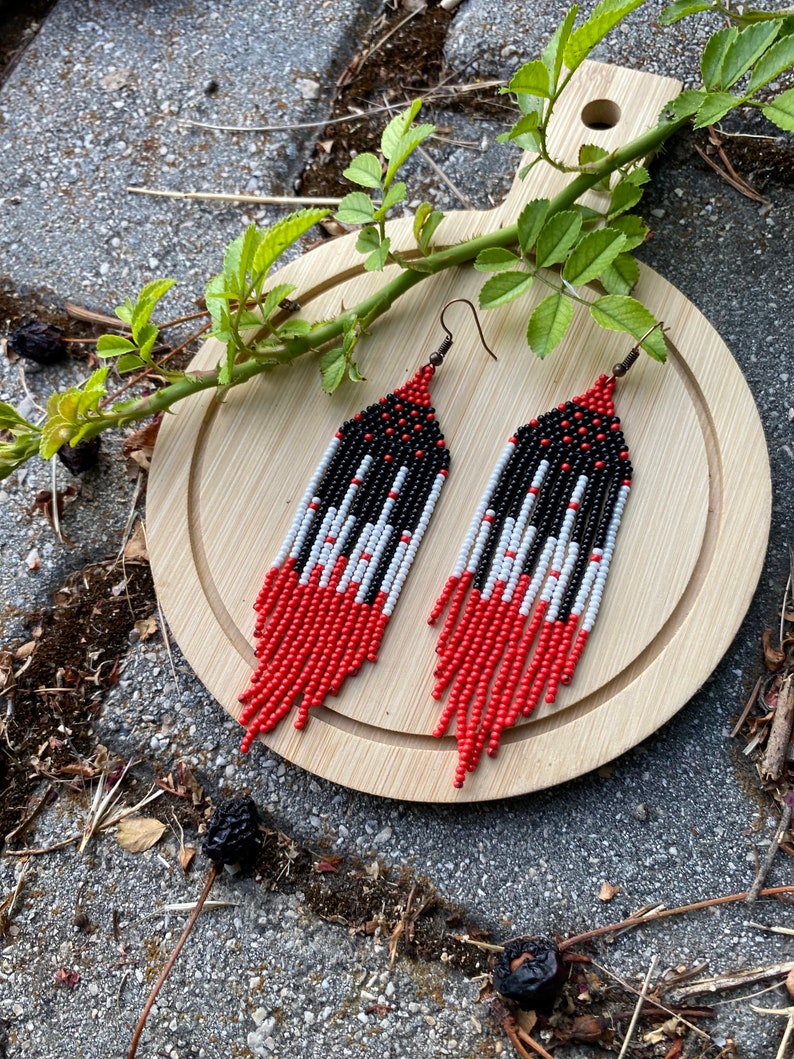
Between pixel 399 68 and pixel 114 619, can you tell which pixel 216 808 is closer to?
pixel 114 619

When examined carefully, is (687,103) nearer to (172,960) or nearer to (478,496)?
(478,496)

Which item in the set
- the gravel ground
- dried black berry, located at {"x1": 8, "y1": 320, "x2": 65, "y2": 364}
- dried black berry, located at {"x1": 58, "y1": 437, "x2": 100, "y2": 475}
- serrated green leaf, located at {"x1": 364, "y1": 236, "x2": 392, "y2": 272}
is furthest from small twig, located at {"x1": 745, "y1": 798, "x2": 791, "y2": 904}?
dried black berry, located at {"x1": 8, "y1": 320, "x2": 65, "y2": 364}

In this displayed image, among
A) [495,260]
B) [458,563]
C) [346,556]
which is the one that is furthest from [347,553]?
[495,260]

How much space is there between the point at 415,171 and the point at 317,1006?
4.06ft

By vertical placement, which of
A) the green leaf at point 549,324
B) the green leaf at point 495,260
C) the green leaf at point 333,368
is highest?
the green leaf at point 495,260

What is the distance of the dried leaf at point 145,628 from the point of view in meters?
1.27

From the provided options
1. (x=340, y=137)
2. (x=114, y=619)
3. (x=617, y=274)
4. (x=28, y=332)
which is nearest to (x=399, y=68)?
(x=340, y=137)

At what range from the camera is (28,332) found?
53.4 inches

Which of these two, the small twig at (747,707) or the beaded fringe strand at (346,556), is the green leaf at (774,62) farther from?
the small twig at (747,707)

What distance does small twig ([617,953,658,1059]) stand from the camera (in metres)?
1.02

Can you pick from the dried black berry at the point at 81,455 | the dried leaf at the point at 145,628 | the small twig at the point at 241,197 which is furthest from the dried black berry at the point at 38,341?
the dried leaf at the point at 145,628

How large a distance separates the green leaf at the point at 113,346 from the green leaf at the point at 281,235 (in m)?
0.21

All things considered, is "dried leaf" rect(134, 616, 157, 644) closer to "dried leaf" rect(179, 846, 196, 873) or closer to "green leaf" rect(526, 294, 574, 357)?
"dried leaf" rect(179, 846, 196, 873)

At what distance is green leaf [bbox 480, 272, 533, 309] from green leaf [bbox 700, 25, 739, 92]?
0.32 m
